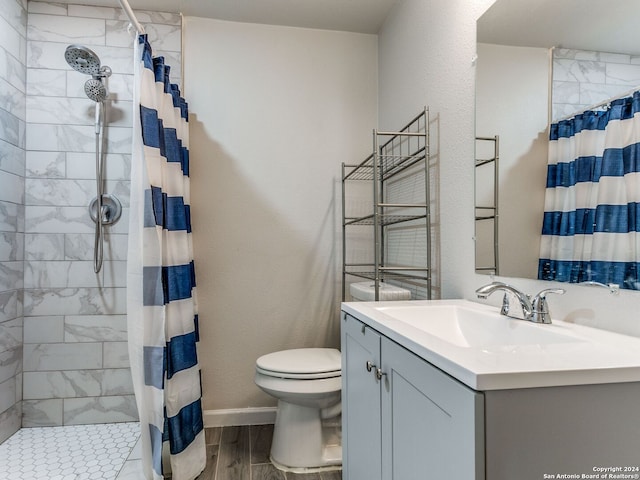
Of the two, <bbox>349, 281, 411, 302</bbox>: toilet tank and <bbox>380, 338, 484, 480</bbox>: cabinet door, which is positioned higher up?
<bbox>349, 281, 411, 302</bbox>: toilet tank

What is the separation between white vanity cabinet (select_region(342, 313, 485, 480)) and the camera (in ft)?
1.89

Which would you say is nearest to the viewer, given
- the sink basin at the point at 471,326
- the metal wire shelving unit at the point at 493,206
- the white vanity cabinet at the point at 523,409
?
the white vanity cabinet at the point at 523,409

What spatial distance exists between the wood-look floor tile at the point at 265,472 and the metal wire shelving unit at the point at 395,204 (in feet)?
3.04

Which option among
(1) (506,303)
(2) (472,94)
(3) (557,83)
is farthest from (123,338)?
(3) (557,83)

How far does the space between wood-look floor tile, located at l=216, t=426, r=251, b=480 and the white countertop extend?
4.33 feet

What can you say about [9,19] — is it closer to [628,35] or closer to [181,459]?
[181,459]

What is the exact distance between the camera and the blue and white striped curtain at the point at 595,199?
0.79m

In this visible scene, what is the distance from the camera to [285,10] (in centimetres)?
212

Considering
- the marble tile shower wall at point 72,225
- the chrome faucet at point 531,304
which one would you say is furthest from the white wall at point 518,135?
the marble tile shower wall at point 72,225

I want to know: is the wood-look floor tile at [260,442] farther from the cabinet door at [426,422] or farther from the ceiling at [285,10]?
the ceiling at [285,10]

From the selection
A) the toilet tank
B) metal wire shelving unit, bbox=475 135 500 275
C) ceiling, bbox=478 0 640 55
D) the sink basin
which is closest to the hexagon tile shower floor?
the toilet tank

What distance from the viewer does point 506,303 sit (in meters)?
1.05

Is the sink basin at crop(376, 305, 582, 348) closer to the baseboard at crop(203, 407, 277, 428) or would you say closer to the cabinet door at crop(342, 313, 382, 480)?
the cabinet door at crop(342, 313, 382, 480)

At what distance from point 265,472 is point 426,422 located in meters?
1.31
